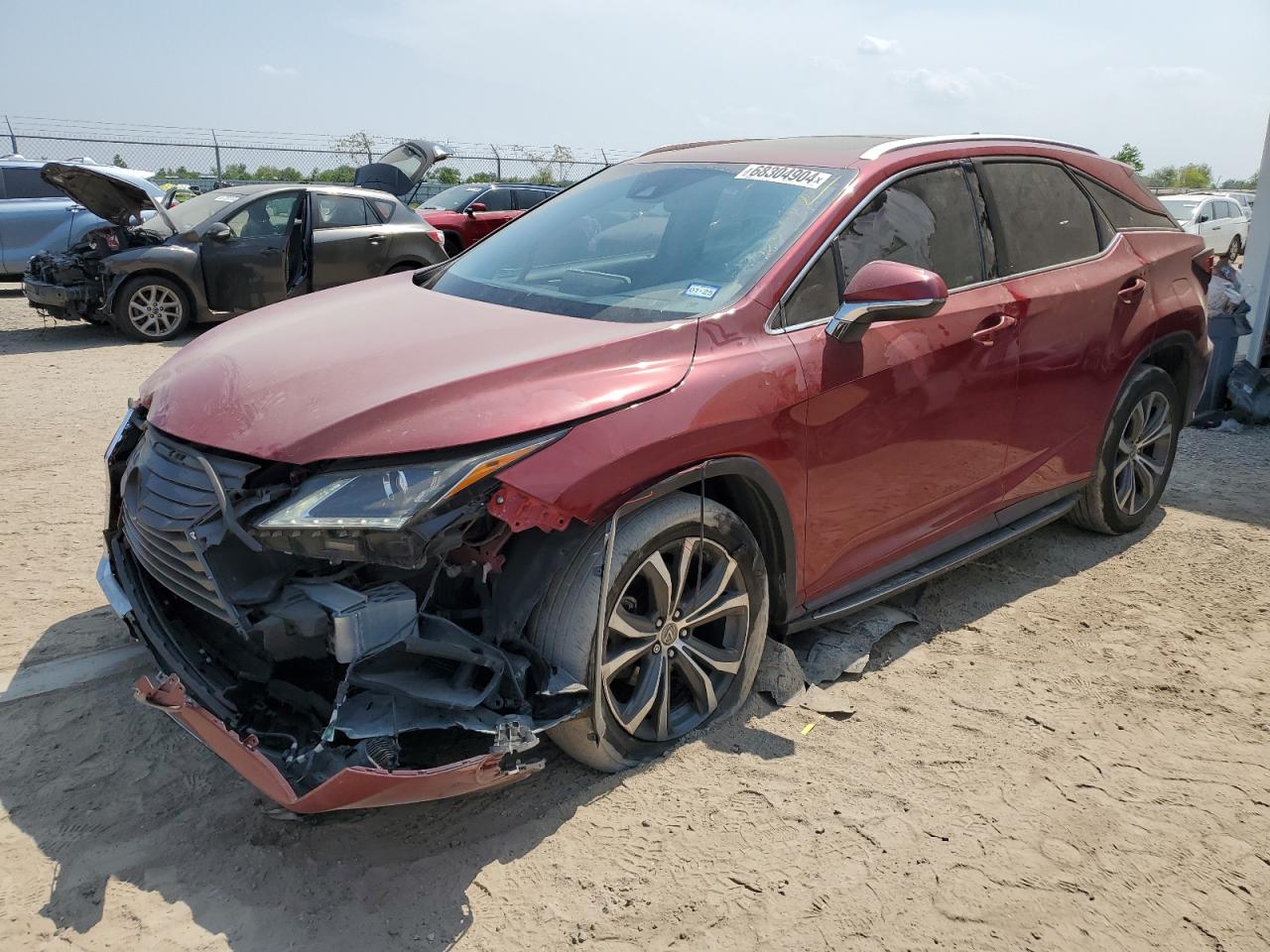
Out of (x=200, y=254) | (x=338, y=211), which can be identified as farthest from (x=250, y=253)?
(x=338, y=211)

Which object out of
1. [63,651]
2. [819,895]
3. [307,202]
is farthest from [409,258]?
[819,895]

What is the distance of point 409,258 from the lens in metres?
11.6

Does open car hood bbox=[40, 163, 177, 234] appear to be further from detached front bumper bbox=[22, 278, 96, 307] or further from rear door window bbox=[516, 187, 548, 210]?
rear door window bbox=[516, 187, 548, 210]

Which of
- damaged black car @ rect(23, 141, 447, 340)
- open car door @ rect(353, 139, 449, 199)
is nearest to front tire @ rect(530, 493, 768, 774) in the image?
damaged black car @ rect(23, 141, 447, 340)

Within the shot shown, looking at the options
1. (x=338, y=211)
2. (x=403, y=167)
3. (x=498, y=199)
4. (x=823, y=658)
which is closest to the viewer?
(x=823, y=658)

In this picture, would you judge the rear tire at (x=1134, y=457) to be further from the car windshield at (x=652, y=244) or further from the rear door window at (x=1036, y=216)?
the car windshield at (x=652, y=244)

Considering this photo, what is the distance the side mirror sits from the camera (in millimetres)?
3152

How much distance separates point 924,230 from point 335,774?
2725 millimetres

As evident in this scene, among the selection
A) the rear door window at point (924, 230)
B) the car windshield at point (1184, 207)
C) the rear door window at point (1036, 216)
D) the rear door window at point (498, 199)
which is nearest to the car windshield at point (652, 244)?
the rear door window at point (924, 230)

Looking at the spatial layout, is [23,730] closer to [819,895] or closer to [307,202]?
[819,895]

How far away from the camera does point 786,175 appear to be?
3691mm

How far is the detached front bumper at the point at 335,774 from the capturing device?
241cm

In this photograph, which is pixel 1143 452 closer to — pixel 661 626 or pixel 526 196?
pixel 661 626

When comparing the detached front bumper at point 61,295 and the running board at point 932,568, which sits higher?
the detached front bumper at point 61,295
